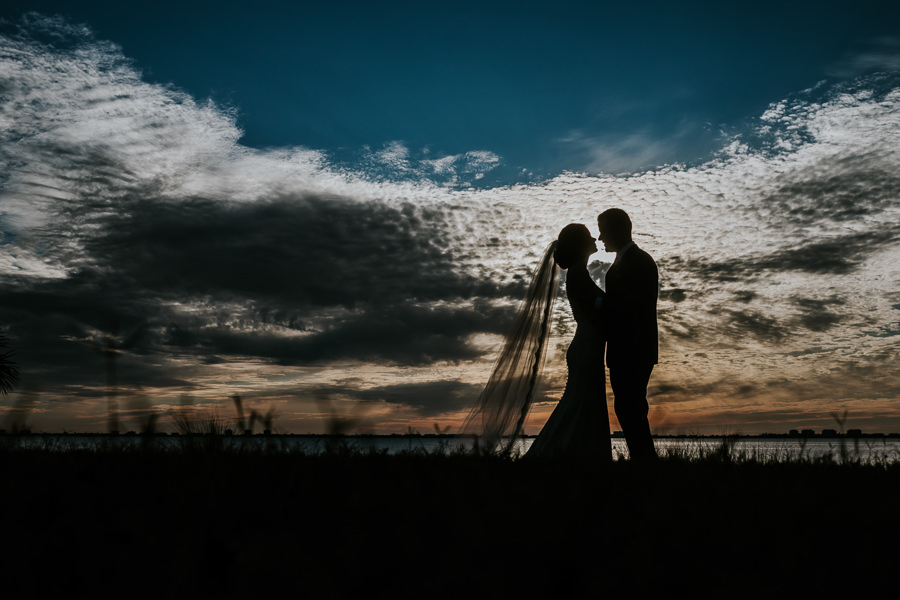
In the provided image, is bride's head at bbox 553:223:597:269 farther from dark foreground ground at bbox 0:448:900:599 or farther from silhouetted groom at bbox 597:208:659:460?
dark foreground ground at bbox 0:448:900:599

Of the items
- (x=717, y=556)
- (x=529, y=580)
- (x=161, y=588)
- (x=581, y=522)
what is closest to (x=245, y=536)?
(x=161, y=588)

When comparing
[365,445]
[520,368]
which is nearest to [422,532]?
[365,445]

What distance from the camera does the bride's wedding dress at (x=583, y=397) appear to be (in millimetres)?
7137

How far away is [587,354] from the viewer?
291 inches

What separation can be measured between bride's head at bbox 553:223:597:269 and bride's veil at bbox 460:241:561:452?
43 centimetres

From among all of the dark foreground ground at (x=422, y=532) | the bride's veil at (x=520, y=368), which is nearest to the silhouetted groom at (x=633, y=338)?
the bride's veil at (x=520, y=368)

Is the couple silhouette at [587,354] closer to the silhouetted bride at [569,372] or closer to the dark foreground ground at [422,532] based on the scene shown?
the silhouetted bride at [569,372]

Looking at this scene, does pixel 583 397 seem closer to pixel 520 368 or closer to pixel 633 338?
pixel 633 338

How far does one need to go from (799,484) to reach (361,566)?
3.85 meters

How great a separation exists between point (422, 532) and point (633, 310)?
5006 millimetres

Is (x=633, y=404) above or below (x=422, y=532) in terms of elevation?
above

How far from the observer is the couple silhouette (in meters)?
7.05

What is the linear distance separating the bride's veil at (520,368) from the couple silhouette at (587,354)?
14mm

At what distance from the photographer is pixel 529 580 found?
2.23 meters
